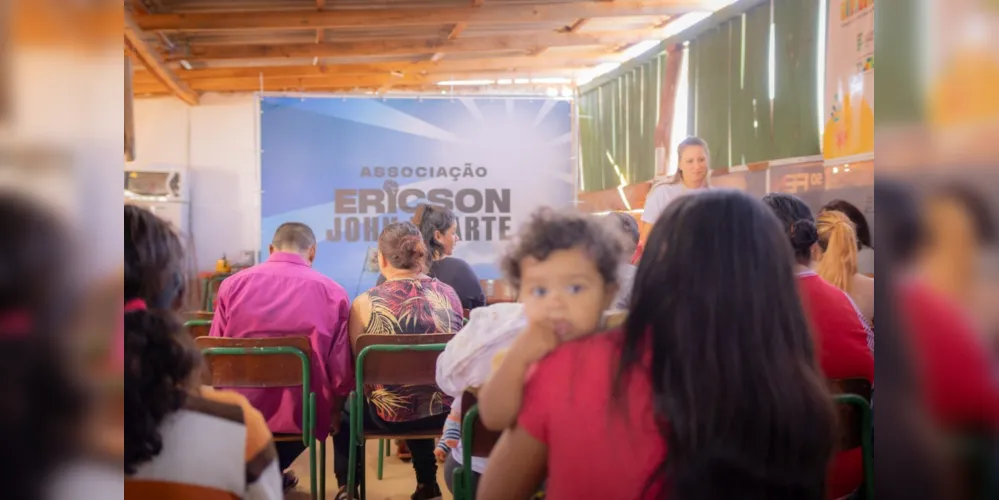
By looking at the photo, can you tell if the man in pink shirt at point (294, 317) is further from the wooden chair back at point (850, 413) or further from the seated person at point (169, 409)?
the wooden chair back at point (850, 413)

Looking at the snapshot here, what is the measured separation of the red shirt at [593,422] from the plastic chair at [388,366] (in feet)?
3.73

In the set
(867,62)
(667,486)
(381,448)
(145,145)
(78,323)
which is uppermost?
(867,62)

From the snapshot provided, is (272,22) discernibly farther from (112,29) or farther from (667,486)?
(667,486)

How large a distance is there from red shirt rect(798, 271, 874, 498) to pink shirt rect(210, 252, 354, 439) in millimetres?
881

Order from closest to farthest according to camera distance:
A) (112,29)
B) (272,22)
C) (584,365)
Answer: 1. (112,29)
2. (584,365)
3. (272,22)

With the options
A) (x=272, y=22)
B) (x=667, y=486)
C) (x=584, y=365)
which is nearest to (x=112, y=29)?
(x=584, y=365)

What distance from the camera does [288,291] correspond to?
6.13 ft

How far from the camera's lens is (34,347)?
79 centimetres

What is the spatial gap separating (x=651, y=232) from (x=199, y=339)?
65cm

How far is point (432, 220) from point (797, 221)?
4.63 feet

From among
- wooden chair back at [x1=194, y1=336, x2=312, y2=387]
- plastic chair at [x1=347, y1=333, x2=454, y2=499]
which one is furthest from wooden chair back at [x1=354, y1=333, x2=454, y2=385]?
wooden chair back at [x1=194, y1=336, x2=312, y2=387]

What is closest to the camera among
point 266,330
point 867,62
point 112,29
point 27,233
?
point 27,233

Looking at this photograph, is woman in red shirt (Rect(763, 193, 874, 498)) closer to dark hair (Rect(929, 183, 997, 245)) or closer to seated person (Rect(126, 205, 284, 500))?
dark hair (Rect(929, 183, 997, 245))

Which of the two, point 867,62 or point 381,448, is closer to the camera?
point 381,448
